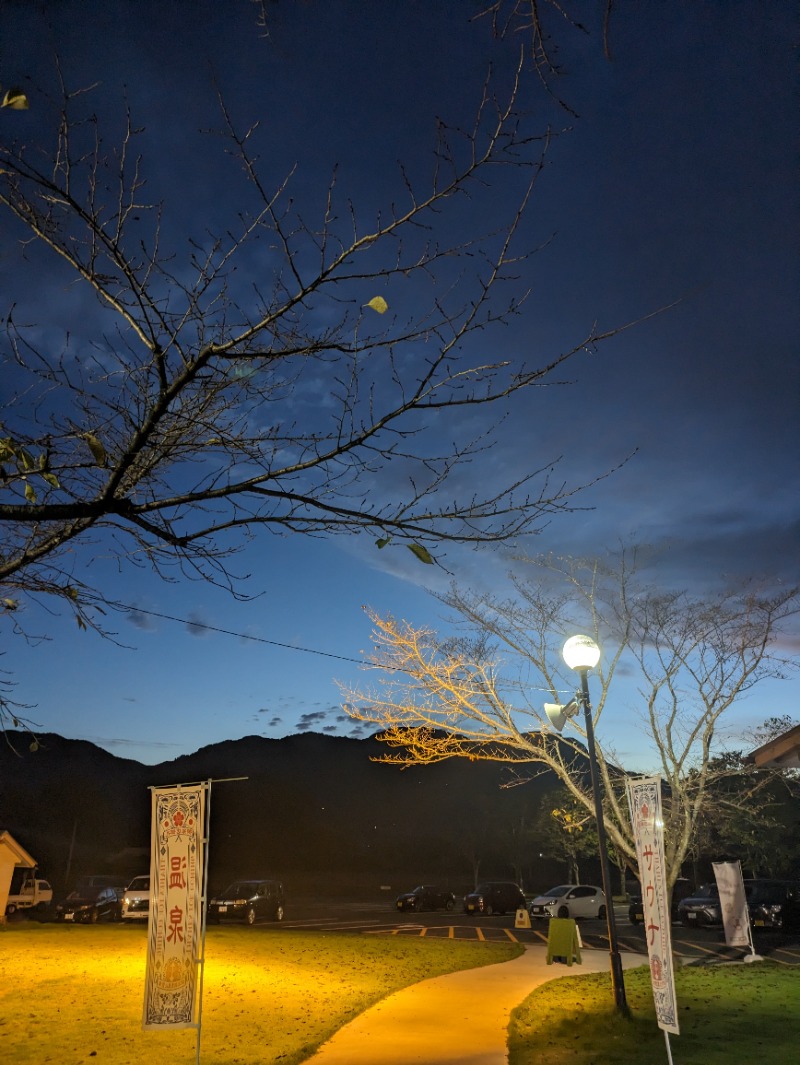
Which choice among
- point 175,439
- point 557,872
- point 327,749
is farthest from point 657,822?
point 327,749

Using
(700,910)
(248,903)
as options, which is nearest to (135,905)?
(248,903)

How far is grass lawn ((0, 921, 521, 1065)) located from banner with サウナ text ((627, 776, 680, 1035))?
3546 millimetres

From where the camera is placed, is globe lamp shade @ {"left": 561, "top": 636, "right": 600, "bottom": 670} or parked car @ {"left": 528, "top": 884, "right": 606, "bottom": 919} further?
parked car @ {"left": 528, "top": 884, "right": 606, "bottom": 919}

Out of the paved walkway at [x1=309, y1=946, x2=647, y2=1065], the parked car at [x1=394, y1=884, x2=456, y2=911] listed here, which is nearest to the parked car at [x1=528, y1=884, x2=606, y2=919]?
the parked car at [x1=394, y1=884, x2=456, y2=911]

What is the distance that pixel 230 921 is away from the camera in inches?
980

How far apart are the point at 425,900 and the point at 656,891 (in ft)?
104

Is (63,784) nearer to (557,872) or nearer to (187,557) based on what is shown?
(557,872)

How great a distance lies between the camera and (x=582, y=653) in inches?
383

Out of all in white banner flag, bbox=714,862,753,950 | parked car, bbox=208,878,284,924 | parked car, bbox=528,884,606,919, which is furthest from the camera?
parked car, bbox=528,884,606,919

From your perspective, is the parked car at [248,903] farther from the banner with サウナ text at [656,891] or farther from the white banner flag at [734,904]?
the banner with サウナ text at [656,891]

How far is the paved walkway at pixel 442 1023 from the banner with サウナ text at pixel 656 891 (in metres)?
1.86

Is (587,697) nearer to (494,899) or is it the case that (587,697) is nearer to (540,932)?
(540,932)

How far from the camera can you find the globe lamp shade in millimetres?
9727

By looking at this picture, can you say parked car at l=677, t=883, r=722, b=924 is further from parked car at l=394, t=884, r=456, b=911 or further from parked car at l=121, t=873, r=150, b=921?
parked car at l=121, t=873, r=150, b=921
